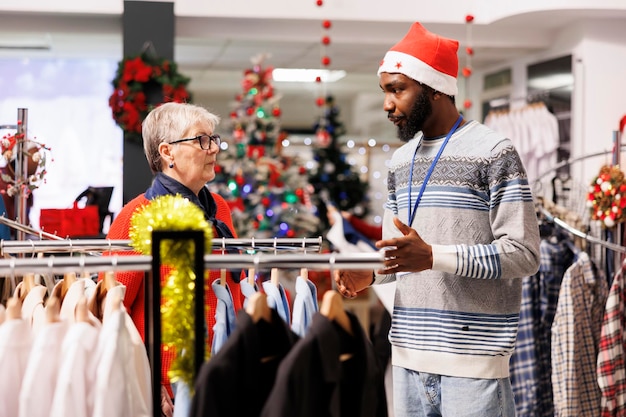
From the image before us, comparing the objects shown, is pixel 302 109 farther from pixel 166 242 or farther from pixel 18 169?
pixel 166 242

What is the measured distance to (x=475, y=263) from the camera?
7.00ft

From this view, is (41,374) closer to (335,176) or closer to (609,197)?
(609,197)

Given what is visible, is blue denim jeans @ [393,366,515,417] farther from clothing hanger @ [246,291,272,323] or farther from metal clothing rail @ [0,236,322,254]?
clothing hanger @ [246,291,272,323]

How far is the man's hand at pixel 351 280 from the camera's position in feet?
7.13

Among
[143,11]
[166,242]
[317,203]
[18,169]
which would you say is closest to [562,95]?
[317,203]

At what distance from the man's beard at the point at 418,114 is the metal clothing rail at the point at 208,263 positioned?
781mm

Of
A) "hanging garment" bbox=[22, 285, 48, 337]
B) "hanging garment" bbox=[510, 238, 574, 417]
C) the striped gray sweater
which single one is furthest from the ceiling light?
"hanging garment" bbox=[22, 285, 48, 337]

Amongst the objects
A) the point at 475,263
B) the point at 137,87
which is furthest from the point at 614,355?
the point at 137,87

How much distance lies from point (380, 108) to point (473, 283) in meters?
10.4

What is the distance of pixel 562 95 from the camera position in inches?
273

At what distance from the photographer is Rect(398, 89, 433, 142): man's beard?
7.87 ft

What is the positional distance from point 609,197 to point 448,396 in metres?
2.17

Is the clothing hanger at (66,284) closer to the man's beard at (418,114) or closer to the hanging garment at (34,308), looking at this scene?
the hanging garment at (34,308)

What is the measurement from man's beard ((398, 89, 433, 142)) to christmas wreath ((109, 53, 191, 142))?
3.94 meters
